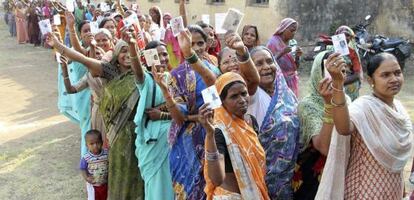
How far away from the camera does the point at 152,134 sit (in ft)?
13.3

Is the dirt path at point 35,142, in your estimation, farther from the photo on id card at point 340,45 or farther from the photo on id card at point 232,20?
the photo on id card at point 340,45

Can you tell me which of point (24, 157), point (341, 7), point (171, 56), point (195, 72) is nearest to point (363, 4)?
point (341, 7)

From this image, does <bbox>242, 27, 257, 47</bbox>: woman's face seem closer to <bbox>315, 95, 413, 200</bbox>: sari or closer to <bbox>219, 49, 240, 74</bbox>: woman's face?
<bbox>219, 49, 240, 74</bbox>: woman's face

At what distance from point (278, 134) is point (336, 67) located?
88 cm

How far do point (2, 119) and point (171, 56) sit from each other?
442 centimetres

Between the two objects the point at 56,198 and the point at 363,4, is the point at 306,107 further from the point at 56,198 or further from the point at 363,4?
the point at 363,4

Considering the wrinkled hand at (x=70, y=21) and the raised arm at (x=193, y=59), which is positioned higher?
the wrinkled hand at (x=70, y=21)

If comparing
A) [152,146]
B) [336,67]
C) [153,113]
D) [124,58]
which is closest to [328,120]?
[336,67]

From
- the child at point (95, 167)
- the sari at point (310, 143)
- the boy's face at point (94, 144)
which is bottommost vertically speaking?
the child at point (95, 167)

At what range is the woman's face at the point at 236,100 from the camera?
3.04 m

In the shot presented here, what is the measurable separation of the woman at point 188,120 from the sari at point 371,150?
103cm

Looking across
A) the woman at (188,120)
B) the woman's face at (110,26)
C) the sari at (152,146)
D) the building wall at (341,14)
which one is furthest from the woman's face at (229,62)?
the building wall at (341,14)

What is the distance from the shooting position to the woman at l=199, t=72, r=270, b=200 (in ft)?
9.66

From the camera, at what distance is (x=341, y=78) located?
102 inches
